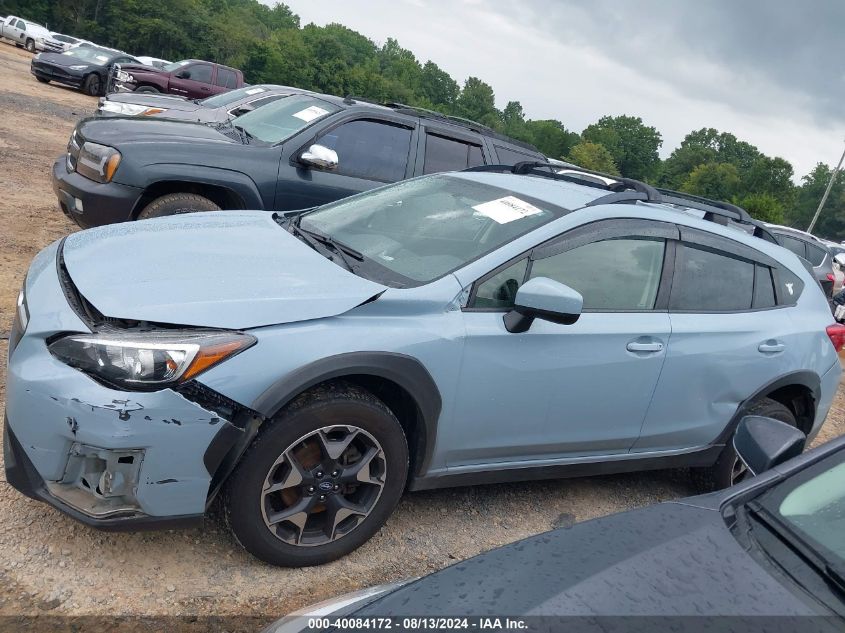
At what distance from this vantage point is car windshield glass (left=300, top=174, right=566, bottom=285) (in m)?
3.16

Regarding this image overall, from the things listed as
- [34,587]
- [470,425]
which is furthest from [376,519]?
[34,587]

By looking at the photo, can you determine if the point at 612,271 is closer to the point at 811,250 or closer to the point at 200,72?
the point at 811,250

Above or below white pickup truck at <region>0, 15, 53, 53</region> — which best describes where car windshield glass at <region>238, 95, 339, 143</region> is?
above

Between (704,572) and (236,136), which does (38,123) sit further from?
(704,572)

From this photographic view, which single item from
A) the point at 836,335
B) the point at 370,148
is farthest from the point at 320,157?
the point at 836,335

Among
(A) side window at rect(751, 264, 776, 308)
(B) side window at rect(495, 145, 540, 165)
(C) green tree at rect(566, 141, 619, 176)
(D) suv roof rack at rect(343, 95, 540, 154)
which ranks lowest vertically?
(A) side window at rect(751, 264, 776, 308)

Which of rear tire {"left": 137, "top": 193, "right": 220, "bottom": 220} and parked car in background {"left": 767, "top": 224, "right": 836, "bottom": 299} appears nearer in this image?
rear tire {"left": 137, "top": 193, "right": 220, "bottom": 220}

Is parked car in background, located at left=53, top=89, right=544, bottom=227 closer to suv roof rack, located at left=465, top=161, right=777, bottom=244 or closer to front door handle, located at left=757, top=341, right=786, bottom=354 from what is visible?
suv roof rack, located at left=465, top=161, right=777, bottom=244

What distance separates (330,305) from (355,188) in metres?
3.48

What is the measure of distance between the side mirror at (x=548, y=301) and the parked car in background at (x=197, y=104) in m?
6.55

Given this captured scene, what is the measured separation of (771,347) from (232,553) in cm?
296

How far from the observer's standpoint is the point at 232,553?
9.39 feet

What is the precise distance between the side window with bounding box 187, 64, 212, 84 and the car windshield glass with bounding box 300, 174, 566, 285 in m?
17.5

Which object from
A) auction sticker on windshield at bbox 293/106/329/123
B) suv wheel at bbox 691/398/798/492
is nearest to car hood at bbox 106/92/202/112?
auction sticker on windshield at bbox 293/106/329/123
